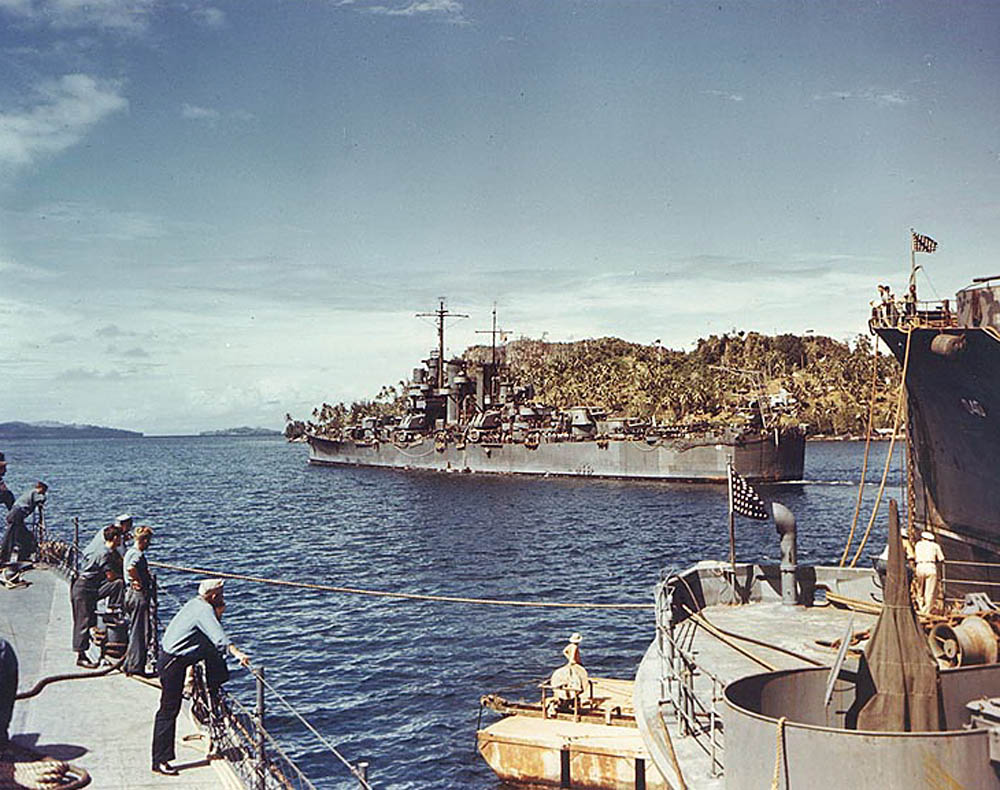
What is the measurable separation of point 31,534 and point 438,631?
13808 mm

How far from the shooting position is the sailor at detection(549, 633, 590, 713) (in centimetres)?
1686

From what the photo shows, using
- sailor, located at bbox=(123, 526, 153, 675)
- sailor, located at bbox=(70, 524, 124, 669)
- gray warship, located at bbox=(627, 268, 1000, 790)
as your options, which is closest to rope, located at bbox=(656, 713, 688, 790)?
gray warship, located at bbox=(627, 268, 1000, 790)

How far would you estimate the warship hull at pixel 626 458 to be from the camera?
278 ft

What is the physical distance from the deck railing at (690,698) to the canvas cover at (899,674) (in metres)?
1.47

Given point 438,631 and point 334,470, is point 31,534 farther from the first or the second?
point 334,470

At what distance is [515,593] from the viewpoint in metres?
38.4

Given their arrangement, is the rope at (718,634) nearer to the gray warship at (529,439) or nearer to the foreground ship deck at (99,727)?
the foreground ship deck at (99,727)

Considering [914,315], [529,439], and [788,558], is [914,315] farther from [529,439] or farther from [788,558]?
[529,439]

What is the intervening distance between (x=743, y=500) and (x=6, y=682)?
11717 millimetres

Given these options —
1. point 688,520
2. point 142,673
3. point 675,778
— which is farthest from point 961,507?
point 688,520

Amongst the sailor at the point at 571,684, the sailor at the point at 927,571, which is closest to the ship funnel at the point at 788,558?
the sailor at the point at 927,571

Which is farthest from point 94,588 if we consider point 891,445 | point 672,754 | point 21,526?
point 891,445

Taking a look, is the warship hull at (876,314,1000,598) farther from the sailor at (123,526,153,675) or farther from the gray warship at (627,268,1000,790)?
the sailor at (123,526,153,675)

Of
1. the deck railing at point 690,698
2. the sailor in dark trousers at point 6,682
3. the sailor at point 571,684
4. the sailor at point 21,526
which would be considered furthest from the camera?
the sailor at point 21,526
